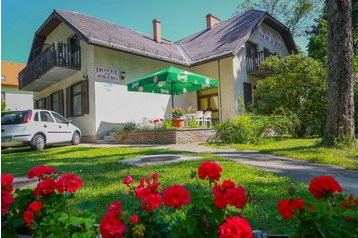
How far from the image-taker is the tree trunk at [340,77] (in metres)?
7.00

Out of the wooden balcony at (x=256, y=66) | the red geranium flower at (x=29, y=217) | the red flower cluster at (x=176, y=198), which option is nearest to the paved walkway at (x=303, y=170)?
the red flower cluster at (x=176, y=198)

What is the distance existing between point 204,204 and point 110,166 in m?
4.25

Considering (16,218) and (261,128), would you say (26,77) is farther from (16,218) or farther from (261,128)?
(16,218)

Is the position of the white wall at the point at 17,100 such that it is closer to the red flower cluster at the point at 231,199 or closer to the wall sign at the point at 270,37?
the wall sign at the point at 270,37

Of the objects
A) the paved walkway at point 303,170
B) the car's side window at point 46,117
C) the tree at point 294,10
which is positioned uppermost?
the tree at point 294,10

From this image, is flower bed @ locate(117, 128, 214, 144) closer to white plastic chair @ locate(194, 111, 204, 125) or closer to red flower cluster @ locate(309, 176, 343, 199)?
white plastic chair @ locate(194, 111, 204, 125)

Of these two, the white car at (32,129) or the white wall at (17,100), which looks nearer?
the white car at (32,129)

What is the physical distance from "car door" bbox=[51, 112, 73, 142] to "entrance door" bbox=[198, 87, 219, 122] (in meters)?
8.40

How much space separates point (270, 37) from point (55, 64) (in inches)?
598

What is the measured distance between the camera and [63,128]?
1242cm

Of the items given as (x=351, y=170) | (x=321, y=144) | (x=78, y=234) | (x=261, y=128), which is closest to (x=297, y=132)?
(x=261, y=128)

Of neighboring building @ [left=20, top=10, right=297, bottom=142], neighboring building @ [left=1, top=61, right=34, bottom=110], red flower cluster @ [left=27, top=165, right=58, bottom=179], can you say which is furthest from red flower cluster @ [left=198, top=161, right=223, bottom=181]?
neighboring building @ [left=1, top=61, right=34, bottom=110]

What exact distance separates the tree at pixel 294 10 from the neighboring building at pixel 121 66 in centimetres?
1019

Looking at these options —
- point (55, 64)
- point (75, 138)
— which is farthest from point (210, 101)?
point (55, 64)
